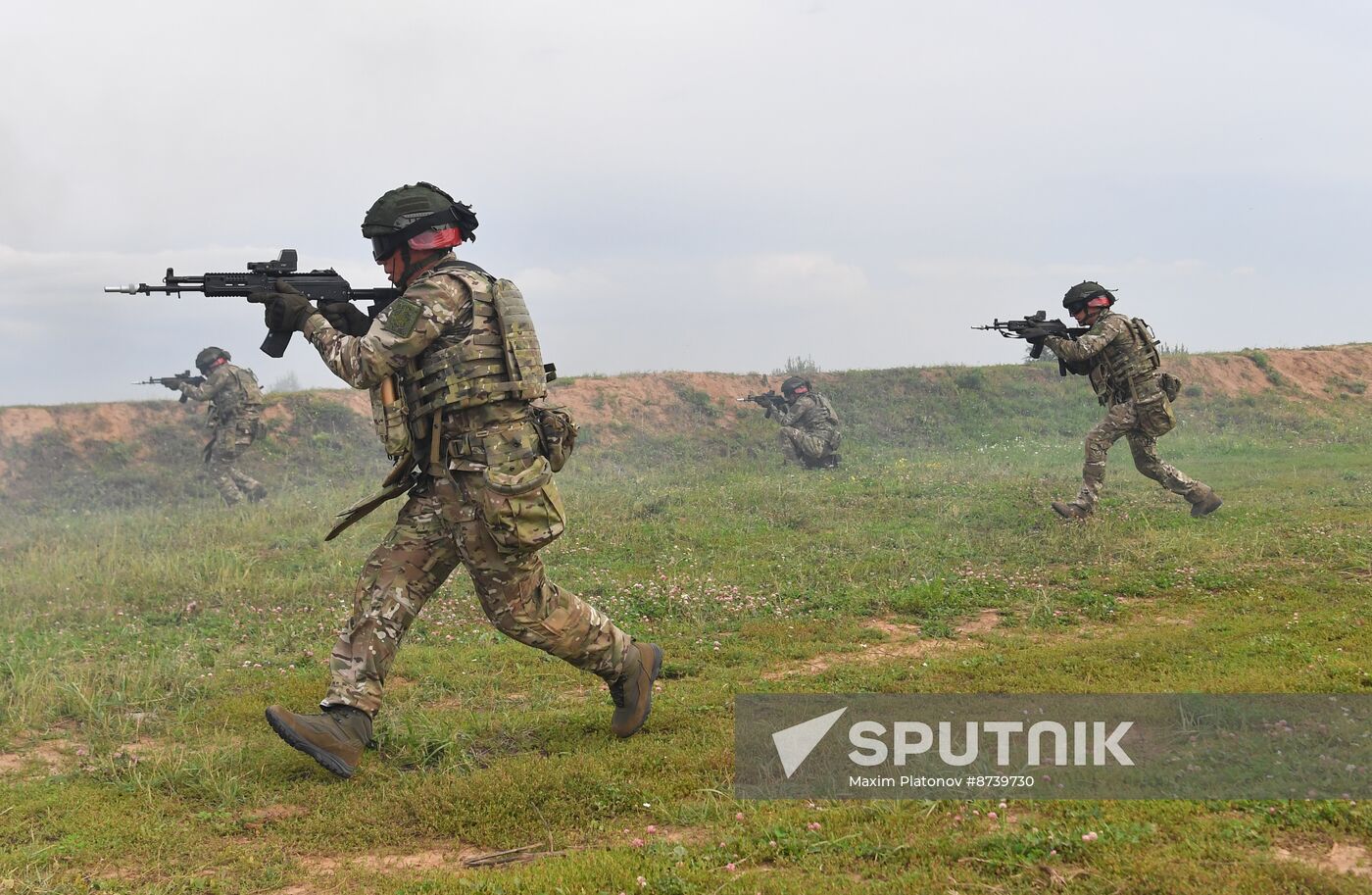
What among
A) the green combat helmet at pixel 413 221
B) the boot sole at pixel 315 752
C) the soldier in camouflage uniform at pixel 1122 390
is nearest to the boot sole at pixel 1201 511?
the soldier in camouflage uniform at pixel 1122 390

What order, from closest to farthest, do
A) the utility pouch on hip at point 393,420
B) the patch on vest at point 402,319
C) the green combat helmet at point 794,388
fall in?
the patch on vest at point 402,319, the utility pouch on hip at point 393,420, the green combat helmet at point 794,388

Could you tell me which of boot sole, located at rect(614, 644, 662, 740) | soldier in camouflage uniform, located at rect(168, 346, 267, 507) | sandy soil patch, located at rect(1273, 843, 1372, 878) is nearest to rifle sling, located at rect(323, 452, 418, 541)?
boot sole, located at rect(614, 644, 662, 740)

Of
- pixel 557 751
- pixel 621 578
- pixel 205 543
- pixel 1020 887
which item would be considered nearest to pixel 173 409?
pixel 205 543

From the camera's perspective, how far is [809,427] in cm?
1602

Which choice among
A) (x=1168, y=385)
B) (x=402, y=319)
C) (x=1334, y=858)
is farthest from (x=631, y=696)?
(x=1168, y=385)

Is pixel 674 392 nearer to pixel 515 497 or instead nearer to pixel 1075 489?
pixel 1075 489

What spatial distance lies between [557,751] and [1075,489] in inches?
353

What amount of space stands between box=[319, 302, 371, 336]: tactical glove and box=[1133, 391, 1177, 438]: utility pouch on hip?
303 inches

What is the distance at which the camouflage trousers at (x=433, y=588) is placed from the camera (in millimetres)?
4383

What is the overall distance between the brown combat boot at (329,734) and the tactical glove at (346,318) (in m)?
1.70

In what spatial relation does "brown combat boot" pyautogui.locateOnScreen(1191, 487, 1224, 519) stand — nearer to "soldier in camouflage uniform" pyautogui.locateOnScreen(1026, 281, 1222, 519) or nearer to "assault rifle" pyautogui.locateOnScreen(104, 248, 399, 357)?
"soldier in camouflage uniform" pyautogui.locateOnScreen(1026, 281, 1222, 519)

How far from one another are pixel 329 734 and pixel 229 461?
438 inches

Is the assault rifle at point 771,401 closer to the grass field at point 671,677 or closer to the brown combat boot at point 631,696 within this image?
the grass field at point 671,677
